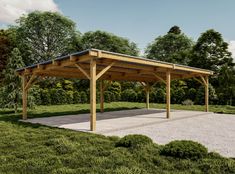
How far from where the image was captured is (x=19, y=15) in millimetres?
30094

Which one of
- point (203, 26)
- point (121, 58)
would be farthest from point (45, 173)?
point (203, 26)

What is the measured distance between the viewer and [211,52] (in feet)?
88.1

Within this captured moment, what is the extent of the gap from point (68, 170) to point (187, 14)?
1181 centimetres

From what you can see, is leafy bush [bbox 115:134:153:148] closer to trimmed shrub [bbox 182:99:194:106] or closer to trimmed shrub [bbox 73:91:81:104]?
trimmed shrub [bbox 182:99:194:106]

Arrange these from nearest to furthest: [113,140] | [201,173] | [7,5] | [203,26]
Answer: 1. [201,173]
2. [113,140]
3. [7,5]
4. [203,26]

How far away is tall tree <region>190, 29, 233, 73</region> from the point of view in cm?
2605

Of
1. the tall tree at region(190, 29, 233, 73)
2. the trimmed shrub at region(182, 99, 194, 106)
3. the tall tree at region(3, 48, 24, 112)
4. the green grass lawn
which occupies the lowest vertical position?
the green grass lawn

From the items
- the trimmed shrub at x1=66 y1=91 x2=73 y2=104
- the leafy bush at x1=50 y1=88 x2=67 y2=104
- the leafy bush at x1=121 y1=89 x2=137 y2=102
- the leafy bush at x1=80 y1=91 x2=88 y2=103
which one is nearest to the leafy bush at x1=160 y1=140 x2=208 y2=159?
the leafy bush at x1=50 y1=88 x2=67 y2=104

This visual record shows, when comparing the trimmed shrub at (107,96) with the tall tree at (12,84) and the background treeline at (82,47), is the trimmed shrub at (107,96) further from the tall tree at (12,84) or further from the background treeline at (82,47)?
the tall tree at (12,84)

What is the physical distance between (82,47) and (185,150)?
29.2 m

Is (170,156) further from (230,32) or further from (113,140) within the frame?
(230,32)

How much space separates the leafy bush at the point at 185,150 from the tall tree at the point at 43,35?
26.6m

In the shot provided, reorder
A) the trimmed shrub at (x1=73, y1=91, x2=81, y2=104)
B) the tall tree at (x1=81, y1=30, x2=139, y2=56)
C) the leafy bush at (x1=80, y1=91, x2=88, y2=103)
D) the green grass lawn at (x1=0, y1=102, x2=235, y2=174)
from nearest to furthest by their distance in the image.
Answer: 1. the green grass lawn at (x1=0, y1=102, x2=235, y2=174)
2. the trimmed shrub at (x1=73, y1=91, x2=81, y2=104)
3. the leafy bush at (x1=80, y1=91, x2=88, y2=103)
4. the tall tree at (x1=81, y1=30, x2=139, y2=56)

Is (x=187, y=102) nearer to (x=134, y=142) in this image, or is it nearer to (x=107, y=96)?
(x=107, y=96)
